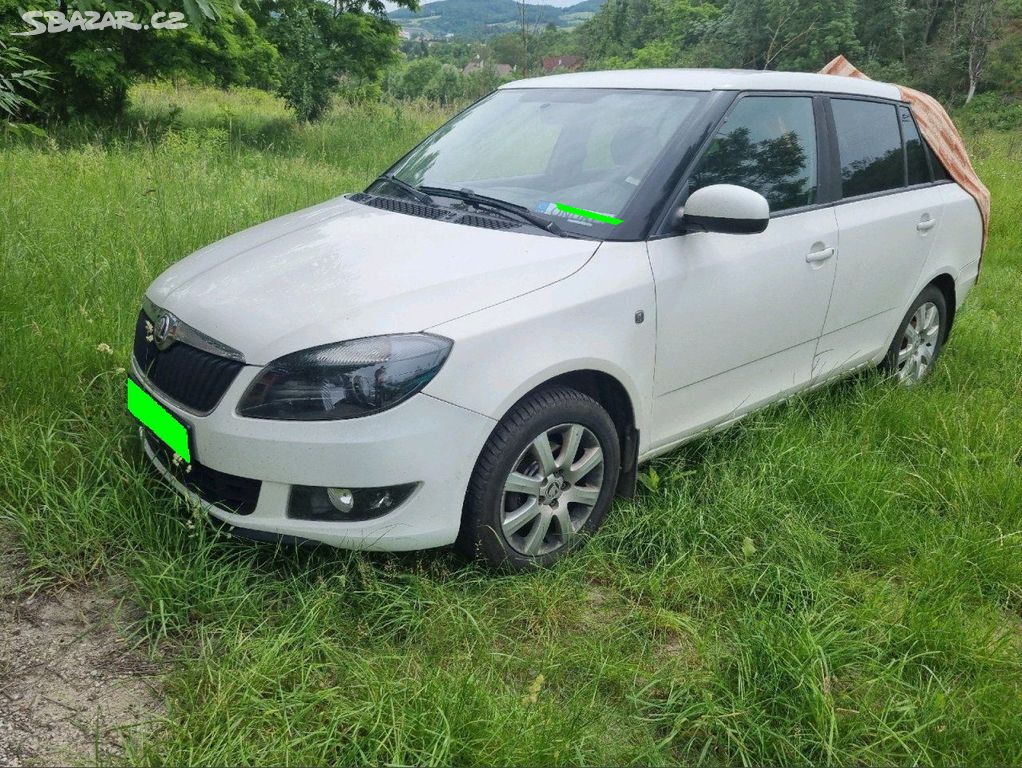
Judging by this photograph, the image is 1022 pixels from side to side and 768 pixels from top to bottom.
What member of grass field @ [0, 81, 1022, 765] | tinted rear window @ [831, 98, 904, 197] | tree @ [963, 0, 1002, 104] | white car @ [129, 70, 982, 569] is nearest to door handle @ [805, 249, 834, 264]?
white car @ [129, 70, 982, 569]

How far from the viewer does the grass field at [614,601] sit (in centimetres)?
204

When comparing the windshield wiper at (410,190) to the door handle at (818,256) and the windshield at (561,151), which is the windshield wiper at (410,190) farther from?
the door handle at (818,256)

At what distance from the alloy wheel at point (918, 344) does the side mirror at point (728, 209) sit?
1958mm

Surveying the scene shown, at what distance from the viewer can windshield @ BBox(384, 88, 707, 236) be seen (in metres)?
3.02

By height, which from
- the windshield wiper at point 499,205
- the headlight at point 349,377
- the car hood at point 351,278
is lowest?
the headlight at point 349,377

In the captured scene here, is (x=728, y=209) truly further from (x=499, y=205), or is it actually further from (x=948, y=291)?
(x=948, y=291)

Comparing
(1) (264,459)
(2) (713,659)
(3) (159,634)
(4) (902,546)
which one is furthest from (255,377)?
(4) (902,546)

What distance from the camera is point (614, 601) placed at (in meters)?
2.64

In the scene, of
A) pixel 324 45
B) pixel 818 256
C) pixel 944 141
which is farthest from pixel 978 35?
pixel 818 256

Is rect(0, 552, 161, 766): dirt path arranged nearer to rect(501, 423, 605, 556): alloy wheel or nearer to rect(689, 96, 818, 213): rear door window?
rect(501, 423, 605, 556): alloy wheel

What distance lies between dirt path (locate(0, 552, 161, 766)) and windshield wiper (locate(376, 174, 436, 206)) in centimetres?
181

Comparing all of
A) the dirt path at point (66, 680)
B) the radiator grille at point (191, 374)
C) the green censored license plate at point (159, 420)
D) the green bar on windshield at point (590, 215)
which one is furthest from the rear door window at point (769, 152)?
the dirt path at point (66, 680)

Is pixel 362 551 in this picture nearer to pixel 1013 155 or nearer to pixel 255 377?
pixel 255 377

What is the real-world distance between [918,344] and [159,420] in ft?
12.7
